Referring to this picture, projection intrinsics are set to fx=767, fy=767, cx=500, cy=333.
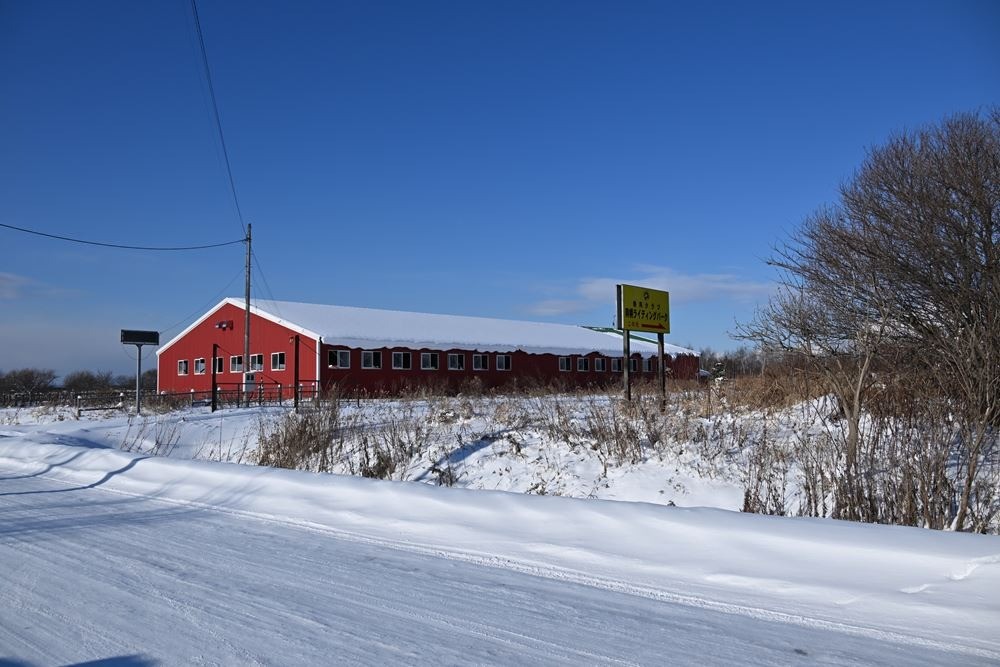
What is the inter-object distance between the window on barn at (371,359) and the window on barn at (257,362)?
5.93m

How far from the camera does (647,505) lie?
704cm

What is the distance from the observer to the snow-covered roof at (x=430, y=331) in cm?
Answer: 3828

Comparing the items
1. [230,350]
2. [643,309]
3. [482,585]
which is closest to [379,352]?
[230,350]

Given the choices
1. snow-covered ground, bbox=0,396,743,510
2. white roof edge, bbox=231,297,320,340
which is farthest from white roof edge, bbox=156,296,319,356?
snow-covered ground, bbox=0,396,743,510

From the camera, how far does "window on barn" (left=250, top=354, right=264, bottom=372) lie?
4005 cm

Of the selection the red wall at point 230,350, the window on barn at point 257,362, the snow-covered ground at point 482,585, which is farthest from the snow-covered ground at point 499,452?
the window on barn at point 257,362

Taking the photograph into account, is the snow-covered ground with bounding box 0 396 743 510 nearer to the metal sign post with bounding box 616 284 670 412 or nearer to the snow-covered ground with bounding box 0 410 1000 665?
the metal sign post with bounding box 616 284 670 412

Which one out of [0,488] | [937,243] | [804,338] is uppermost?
[937,243]

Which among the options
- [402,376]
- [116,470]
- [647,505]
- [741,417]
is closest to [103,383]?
[402,376]

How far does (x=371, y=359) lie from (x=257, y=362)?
682cm

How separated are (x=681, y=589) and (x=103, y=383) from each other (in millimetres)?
55238

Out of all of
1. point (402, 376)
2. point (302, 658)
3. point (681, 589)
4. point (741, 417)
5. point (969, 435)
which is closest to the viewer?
point (302, 658)

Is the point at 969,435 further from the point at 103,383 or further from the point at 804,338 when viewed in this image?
the point at 103,383

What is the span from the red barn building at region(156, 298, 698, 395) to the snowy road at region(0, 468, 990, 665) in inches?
1052
